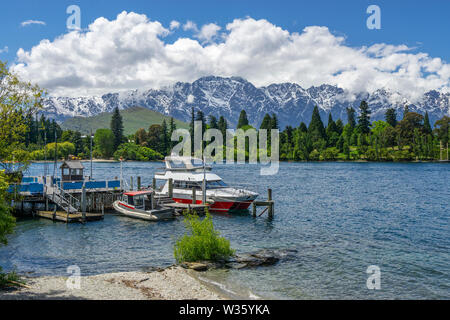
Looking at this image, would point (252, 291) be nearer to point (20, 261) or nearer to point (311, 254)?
point (311, 254)

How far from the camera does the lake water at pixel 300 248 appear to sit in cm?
2067

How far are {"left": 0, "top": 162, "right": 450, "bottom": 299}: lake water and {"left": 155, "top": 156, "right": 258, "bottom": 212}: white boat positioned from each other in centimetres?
205

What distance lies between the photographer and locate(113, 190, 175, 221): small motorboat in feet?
128

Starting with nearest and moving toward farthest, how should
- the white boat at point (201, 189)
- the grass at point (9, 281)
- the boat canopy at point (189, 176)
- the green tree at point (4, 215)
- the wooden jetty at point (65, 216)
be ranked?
1. the green tree at point (4, 215)
2. the grass at point (9, 281)
3. the wooden jetty at point (65, 216)
4. the white boat at point (201, 189)
5. the boat canopy at point (189, 176)

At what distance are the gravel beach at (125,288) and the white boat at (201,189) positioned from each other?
23.5 m

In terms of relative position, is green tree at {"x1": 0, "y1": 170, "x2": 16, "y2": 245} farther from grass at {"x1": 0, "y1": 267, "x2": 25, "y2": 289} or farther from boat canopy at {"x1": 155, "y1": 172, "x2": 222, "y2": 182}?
boat canopy at {"x1": 155, "y1": 172, "x2": 222, "y2": 182}

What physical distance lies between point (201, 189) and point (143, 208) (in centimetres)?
903

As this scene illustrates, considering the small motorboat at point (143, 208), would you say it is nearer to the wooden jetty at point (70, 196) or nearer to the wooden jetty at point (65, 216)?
the wooden jetty at point (70, 196)

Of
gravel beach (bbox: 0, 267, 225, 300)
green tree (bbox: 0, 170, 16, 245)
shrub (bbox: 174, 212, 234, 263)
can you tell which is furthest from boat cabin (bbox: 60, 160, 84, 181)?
green tree (bbox: 0, 170, 16, 245)

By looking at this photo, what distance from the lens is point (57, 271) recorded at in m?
22.8

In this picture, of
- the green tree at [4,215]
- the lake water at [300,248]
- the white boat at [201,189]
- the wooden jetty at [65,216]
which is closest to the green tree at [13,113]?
the green tree at [4,215]

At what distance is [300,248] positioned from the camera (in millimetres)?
28641
